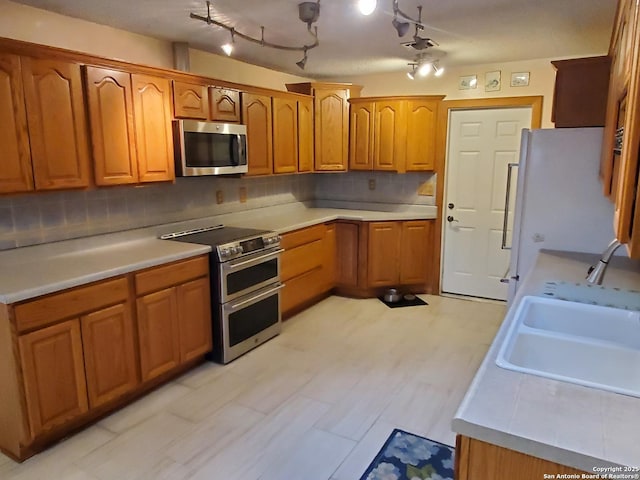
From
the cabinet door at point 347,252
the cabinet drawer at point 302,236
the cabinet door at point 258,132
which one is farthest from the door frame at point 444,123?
the cabinet door at point 258,132

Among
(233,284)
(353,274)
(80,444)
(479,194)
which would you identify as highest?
(479,194)

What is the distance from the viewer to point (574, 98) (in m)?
2.83

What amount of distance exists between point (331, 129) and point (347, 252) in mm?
1314

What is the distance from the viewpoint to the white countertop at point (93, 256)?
87.9 inches

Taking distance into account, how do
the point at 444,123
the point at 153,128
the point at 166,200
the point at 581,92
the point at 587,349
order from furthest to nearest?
the point at 444,123
the point at 166,200
the point at 153,128
the point at 581,92
the point at 587,349

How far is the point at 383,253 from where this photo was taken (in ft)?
15.4

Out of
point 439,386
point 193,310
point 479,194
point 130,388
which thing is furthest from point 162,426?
point 479,194

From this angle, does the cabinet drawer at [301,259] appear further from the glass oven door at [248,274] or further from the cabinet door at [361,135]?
the cabinet door at [361,135]

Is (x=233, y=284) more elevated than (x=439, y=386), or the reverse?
(x=233, y=284)

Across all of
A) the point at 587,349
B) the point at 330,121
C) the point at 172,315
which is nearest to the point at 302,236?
the point at 330,121

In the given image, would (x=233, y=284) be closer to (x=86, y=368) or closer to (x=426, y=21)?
(x=86, y=368)

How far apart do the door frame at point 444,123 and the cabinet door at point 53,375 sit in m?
3.62

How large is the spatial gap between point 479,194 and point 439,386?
94.6 inches

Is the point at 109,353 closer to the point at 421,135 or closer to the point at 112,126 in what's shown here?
the point at 112,126
